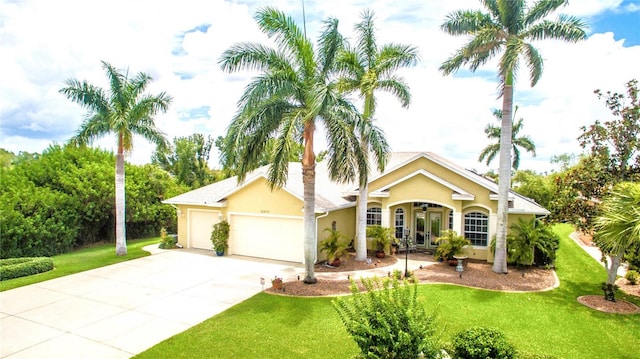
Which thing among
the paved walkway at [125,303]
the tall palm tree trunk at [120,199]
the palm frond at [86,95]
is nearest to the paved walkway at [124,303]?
the paved walkway at [125,303]

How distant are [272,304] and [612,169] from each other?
547 inches

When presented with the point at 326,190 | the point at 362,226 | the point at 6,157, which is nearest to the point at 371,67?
the point at 362,226

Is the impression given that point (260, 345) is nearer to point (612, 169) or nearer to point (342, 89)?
point (342, 89)

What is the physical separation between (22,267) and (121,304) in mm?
7012

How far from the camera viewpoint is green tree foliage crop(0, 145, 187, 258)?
19.5m

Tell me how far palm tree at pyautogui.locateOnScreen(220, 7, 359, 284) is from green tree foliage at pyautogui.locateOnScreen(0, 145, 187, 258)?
11.2 m

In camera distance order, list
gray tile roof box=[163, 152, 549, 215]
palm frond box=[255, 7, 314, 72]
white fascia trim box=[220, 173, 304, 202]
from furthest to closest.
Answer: gray tile roof box=[163, 152, 549, 215] → white fascia trim box=[220, 173, 304, 202] → palm frond box=[255, 7, 314, 72]

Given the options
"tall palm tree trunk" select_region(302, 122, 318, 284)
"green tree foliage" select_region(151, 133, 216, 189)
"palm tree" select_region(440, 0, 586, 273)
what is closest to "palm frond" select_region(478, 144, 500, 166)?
"palm tree" select_region(440, 0, 586, 273)

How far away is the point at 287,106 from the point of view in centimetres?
1340

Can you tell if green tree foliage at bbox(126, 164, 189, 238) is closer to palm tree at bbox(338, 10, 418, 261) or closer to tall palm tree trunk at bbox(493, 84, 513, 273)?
palm tree at bbox(338, 10, 418, 261)

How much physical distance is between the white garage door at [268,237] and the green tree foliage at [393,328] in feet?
35.3

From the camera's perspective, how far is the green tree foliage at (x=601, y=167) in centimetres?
1354

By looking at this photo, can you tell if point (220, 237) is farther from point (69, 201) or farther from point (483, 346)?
point (483, 346)

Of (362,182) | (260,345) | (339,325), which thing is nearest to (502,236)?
(362,182)
